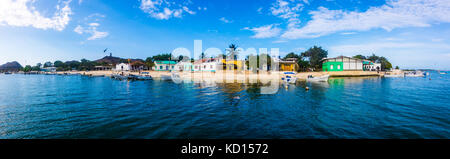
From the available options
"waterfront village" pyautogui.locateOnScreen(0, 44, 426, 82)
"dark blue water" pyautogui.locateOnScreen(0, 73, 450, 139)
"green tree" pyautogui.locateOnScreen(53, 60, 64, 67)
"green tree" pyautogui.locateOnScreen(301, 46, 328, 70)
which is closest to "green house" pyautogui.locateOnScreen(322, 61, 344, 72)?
"waterfront village" pyautogui.locateOnScreen(0, 44, 426, 82)

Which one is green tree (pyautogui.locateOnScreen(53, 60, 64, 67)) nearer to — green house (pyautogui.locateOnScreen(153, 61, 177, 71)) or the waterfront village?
the waterfront village

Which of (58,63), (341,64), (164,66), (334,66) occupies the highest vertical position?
(58,63)

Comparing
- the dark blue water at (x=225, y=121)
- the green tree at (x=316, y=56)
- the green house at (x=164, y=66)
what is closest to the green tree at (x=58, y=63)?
the green house at (x=164, y=66)

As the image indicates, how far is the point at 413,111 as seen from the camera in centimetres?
1417

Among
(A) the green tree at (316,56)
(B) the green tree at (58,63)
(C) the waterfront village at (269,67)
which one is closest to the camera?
(C) the waterfront village at (269,67)

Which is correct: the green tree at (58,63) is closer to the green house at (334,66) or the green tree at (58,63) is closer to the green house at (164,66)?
the green house at (164,66)

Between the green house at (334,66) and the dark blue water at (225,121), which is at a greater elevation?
the green house at (334,66)

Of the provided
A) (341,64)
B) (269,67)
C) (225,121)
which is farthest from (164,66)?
(225,121)

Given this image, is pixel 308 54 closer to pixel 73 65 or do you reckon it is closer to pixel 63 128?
pixel 63 128

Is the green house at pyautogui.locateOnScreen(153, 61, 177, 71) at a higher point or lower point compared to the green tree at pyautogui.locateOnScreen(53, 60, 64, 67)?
lower

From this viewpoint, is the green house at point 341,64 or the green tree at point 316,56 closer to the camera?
the green house at point 341,64

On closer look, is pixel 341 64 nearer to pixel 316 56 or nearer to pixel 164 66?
pixel 316 56
